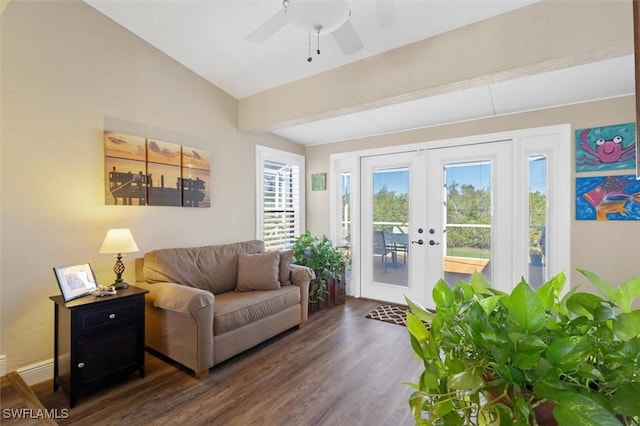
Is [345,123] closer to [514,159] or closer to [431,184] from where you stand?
[431,184]

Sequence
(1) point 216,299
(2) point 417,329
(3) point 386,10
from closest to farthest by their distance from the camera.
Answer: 1. (2) point 417,329
2. (3) point 386,10
3. (1) point 216,299

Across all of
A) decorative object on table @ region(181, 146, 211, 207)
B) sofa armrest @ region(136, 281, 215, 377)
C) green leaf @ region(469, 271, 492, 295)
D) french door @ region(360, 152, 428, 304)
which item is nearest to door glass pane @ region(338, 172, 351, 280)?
french door @ region(360, 152, 428, 304)

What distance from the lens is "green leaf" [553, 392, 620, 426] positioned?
383 millimetres

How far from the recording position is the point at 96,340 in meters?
2.19

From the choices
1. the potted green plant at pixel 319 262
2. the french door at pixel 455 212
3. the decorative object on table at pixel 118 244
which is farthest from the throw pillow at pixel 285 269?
the decorative object on table at pixel 118 244

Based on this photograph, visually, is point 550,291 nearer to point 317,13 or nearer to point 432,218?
point 317,13

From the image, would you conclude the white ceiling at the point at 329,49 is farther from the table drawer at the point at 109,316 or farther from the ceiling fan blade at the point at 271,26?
the table drawer at the point at 109,316

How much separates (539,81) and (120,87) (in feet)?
12.7

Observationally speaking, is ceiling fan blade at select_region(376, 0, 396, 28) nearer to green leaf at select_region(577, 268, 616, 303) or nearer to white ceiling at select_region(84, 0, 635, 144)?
white ceiling at select_region(84, 0, 635, 144)

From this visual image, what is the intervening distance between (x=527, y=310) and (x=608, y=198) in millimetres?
3442

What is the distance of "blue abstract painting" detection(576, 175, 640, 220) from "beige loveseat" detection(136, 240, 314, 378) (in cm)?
292

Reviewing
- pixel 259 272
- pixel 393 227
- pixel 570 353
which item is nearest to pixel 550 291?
pixel 570 353

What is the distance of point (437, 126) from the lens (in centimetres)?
391

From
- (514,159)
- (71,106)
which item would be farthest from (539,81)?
(71,106)
